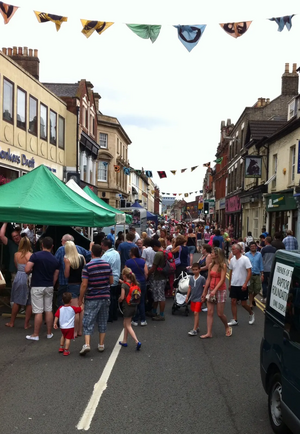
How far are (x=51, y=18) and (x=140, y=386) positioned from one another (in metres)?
8.93

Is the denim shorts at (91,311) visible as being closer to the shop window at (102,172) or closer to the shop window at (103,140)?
the shop window at (102,172)

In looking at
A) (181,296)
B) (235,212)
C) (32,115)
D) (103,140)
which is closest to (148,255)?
(181,296)

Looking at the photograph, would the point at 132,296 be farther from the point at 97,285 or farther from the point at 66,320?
the point at 66,320

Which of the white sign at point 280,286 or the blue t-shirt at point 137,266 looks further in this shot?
the blue t-shirt at point 137,266

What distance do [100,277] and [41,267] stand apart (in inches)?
54.6

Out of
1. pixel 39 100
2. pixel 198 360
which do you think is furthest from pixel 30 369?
pixel 39 100

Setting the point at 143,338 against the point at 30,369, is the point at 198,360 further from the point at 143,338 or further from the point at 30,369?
the point at 30,369

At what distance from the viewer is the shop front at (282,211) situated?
20703mm

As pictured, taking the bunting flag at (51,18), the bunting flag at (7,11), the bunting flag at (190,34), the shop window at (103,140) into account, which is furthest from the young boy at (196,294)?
the shop window at (103,140)

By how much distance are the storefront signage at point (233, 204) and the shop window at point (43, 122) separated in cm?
1990

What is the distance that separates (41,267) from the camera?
7.36 m

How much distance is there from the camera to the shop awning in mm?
8906

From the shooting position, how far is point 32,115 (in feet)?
66.0

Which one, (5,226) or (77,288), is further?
(5,226)
